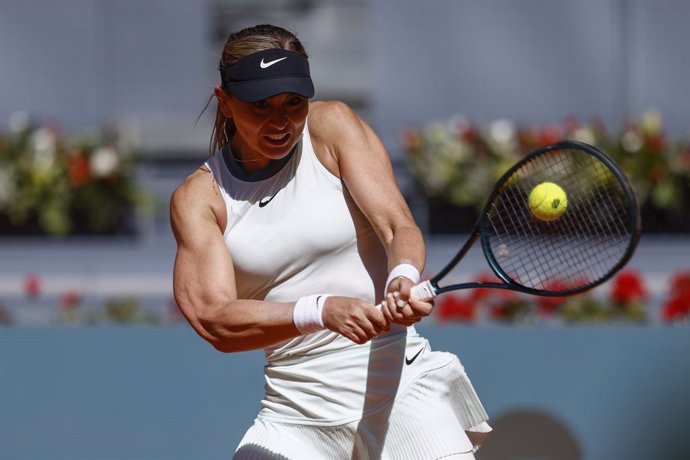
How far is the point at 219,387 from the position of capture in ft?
16.9

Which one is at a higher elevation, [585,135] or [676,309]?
[585,135]

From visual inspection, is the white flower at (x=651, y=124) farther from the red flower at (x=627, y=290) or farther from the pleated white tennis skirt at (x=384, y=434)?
the pleated white tennis skirt at (x=384, y=434)

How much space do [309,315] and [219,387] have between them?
223cm

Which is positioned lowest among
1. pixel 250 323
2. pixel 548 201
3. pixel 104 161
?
pixel 104 161

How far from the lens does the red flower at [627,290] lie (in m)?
5.60

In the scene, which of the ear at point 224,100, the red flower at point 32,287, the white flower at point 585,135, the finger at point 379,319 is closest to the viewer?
the finger at point 379,319

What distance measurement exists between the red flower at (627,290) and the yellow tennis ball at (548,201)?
237 cm

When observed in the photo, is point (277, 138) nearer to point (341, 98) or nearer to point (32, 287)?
point (32, 287)

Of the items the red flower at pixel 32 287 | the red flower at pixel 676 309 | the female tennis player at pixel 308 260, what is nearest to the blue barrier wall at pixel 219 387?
the red flower at pixel 676 309

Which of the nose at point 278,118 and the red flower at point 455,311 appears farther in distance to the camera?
the red flower at point 455,311

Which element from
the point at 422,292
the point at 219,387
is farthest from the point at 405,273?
the point at 219,387

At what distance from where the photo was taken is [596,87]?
7.16 m

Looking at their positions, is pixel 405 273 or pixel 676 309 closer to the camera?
pixel 405 273

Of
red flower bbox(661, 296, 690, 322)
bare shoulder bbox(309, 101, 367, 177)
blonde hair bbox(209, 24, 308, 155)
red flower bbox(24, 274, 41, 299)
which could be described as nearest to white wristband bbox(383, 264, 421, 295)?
bare shoulder bbox(309, 101, 367, 177)
